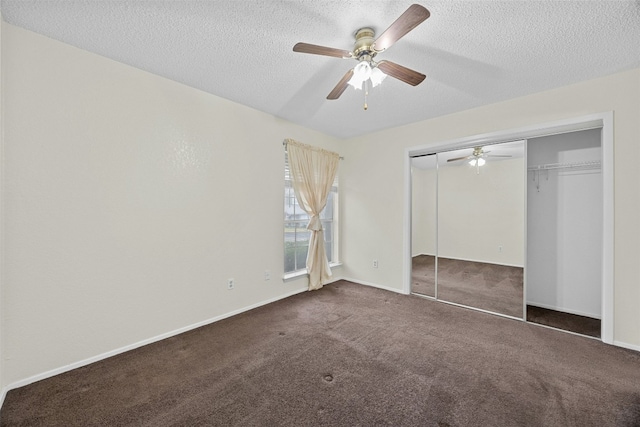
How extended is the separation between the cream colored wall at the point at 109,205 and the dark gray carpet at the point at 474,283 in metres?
2.50

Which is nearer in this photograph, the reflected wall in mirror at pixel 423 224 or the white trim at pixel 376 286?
the reflected wall in mirror at pixel 423 224

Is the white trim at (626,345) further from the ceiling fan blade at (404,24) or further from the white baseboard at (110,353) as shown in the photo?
the white baseboard at (110,353)

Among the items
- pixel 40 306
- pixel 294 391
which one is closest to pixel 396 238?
pixel 294 391

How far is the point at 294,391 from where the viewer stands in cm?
180

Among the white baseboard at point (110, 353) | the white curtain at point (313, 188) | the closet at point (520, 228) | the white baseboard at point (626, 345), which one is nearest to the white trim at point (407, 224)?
the closet at point (520, 228)

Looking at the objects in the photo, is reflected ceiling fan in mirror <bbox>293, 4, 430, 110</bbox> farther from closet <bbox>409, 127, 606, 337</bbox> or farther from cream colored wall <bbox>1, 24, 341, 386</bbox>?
closet <bbox>409, 127, 606, 337</bbox>

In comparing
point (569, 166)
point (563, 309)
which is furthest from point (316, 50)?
point (563, 309)

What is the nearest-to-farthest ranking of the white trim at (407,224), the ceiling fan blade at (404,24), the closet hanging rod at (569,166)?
the ceiling fan blade at (404,24) < the closet hanging rod at (569,166) < the white trim at (407,224)

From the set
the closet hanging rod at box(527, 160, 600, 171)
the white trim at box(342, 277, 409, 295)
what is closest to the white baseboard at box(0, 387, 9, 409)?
the white trim at box(342, 277, 409, 295)

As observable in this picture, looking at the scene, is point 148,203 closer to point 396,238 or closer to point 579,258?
point 396,238

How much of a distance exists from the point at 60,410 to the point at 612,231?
4587 mm

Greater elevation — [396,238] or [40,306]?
[396,238]

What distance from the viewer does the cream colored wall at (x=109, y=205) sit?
73.3 inches

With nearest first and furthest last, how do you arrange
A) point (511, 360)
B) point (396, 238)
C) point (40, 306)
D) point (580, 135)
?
point (40, 306) < point (511, 360) < point (580, 135) < point (396, 238)
